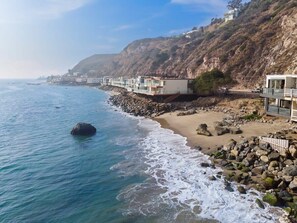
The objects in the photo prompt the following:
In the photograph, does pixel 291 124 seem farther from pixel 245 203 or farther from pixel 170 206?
pixel 170 206

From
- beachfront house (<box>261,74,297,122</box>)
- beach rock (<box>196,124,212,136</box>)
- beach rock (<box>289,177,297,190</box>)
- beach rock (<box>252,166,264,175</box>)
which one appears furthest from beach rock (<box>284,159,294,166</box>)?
beach rock (<box>196,124,212,136</box>)

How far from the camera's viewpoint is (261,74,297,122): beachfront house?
32594 millimetres

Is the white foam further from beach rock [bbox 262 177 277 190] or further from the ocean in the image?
beach rock [bbox 262 177 277 190]

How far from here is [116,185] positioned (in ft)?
70.0

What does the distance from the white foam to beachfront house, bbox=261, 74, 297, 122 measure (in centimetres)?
1329

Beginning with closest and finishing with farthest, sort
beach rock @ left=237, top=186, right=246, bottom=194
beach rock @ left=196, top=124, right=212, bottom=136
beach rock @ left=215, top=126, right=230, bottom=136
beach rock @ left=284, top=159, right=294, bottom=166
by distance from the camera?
beach rock @ left=237, top=186, right=246, bottom=194, beach rock @ left=284, top=159, right=294, bottom=166, beach rock @ left=215, top=126, right=230, bottom=136, beach rock @ left=196, top=124, right=212, bottom=136

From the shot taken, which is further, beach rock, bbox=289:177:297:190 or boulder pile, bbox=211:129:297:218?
beach rock, bbox=289:177:297:190

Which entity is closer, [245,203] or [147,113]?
[245,203]

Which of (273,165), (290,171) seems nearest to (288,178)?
(290,171)

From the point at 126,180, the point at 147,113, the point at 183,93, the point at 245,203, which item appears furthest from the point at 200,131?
the point at 183,93

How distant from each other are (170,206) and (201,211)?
77.0 inches

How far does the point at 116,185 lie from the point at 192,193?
228 inches

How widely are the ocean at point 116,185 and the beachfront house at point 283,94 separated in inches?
494

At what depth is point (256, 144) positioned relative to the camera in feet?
85.5
